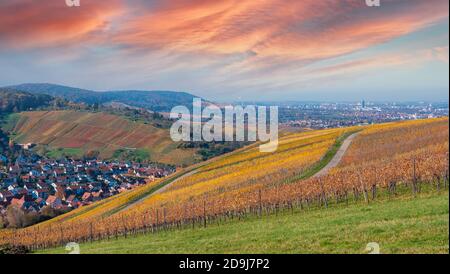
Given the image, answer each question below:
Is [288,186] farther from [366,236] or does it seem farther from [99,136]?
[99,136]

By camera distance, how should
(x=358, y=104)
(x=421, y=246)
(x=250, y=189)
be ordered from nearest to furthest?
(x=421, y=246) → (x=358, y=104) → (x=250, y=189)

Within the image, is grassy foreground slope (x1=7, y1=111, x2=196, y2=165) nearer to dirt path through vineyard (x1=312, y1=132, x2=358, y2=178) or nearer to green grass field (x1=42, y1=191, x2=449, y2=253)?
dirt path through vineyard (x1=312, y1=132, x2=358, y2=178)

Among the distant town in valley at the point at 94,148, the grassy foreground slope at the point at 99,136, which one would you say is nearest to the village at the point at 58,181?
the distant town in valley at the point at 94,148

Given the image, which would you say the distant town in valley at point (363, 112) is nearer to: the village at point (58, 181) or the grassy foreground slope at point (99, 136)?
the village at point (58, 181)

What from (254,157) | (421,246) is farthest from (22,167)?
(421,246)

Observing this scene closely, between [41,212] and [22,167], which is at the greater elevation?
[22,167]
